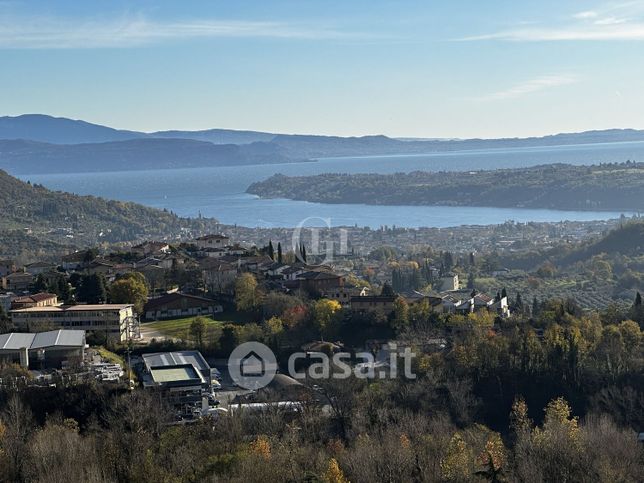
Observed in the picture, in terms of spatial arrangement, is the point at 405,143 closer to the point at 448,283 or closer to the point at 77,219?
the point at 77,219

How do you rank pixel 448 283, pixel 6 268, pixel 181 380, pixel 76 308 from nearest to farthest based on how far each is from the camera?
pixel 181 380 < pixel 76 308 < pixel 6 268 < pixel 448 283

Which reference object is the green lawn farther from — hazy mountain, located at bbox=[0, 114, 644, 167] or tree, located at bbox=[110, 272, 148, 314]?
hazy mountain, located at bbox=[0, 114, 644, 167]

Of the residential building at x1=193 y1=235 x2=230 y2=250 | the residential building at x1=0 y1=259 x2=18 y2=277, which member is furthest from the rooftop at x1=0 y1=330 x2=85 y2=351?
the residential building at x1=193 y1=235 x2=230 y2=250

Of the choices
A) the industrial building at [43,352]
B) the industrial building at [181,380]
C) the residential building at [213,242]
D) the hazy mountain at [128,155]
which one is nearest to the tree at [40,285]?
the industrial building at [43,352]

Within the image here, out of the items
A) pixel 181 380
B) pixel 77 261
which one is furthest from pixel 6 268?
pixel 181 380

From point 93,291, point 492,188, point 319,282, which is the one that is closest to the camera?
point 93,291
